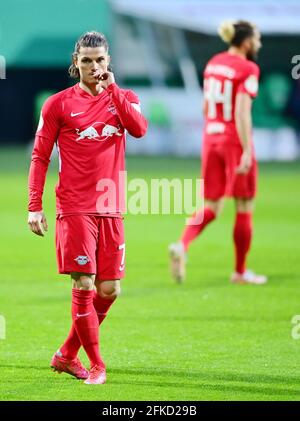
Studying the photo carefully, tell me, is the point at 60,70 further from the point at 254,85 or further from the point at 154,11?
the point at 254,85

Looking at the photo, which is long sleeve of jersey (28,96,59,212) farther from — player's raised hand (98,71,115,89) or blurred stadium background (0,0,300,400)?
blurred stadium background (0,0,300,400)

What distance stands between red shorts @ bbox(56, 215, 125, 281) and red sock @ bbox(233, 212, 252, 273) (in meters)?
4.67

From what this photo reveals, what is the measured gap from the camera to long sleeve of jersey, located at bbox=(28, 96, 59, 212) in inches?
294

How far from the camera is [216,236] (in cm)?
1658

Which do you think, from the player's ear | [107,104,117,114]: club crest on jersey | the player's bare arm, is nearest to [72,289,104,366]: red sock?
[107,104,117,114]: club crest on jersey

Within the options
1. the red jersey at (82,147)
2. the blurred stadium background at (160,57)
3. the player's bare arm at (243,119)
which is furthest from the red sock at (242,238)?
the blurred stadium background at (160,57)

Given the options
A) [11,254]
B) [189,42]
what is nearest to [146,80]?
[189,42]

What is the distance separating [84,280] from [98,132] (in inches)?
34.6

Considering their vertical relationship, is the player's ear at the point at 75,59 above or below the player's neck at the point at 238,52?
below

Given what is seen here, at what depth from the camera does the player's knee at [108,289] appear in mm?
7586

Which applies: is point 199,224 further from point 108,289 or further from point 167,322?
point 108,289

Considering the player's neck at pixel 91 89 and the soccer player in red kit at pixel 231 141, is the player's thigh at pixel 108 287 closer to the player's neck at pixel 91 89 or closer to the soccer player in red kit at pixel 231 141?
the player's neck at pixel 91 89

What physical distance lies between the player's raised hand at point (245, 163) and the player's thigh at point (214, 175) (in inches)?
20.7
